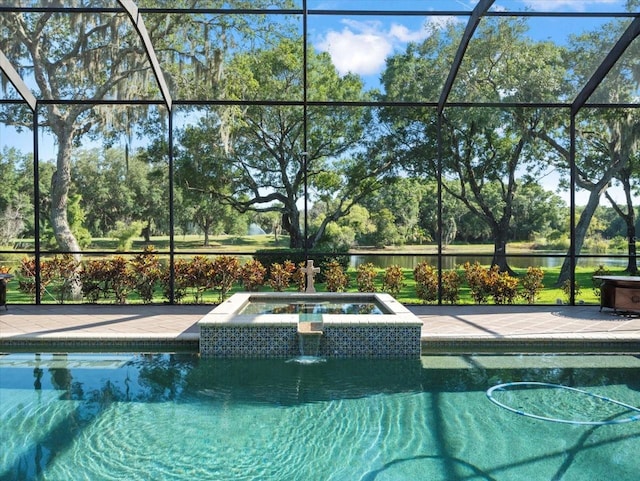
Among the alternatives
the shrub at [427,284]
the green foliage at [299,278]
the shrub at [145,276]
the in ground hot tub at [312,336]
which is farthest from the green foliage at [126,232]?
the in ground hot tub at [312,336]

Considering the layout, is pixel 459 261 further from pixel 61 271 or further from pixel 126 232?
pixel 61 271

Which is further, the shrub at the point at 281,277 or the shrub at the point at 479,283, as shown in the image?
the shrub at the point at 281,277

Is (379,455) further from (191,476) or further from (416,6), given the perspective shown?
(416,6)

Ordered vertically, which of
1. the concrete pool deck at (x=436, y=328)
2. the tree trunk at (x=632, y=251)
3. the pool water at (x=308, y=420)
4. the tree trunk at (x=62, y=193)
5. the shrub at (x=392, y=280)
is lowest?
the pool water at (x=308, y=420)

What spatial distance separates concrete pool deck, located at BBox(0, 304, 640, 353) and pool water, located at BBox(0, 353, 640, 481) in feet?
1.04

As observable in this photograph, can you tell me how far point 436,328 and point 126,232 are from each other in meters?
12.4

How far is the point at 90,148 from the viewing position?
15469 mm

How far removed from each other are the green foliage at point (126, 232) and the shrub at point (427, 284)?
10.0 meters

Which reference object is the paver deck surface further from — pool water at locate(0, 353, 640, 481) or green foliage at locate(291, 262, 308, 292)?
green foliage at locate(291, 262, 308, 292)

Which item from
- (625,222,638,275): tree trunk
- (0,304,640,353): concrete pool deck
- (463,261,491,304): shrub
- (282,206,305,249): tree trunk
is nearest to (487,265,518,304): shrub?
(463,261,491,304): shrub

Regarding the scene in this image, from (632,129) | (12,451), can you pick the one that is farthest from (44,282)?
(632,129)

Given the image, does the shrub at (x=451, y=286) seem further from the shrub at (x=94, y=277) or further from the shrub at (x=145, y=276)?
the shrub at (x=94, y=277)

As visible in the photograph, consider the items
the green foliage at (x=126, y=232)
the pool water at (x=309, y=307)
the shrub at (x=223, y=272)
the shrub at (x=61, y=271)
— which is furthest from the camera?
the green foliage at (x=126, y=232)

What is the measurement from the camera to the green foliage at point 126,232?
52.9 ft
